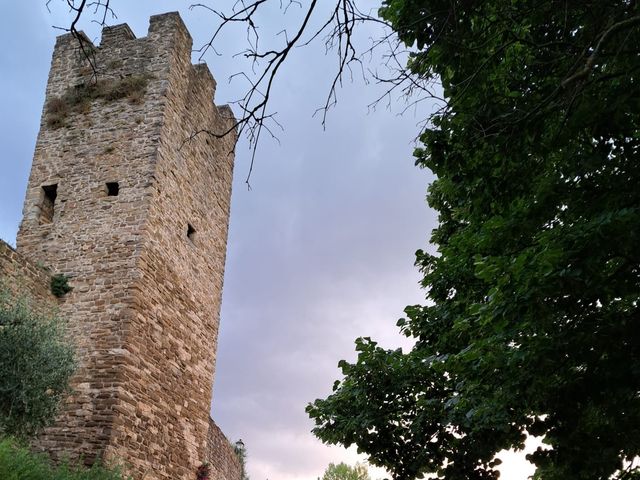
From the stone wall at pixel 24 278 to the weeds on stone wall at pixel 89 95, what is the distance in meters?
3.64

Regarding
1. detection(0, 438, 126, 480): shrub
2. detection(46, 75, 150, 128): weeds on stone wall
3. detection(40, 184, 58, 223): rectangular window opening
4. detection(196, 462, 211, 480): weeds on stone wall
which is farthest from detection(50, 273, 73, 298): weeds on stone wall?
detection(196, 462, 211, 480): weeds on stone wall

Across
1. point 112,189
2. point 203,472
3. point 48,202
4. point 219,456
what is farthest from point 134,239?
point 219,456

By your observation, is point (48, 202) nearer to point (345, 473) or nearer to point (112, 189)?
point (112, 189)

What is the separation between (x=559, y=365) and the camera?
217 inches

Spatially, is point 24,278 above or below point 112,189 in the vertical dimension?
below

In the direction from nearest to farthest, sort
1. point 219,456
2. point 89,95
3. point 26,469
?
point 26,469, point 89,95, point 219,456

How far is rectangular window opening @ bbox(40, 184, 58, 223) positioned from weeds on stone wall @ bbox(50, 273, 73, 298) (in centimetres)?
153

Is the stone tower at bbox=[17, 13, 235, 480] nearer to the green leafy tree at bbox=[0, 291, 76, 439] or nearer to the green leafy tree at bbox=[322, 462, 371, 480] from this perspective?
the green leafy tree at bbox=[0, 291, 76, 439]

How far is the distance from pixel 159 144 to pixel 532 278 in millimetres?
8526

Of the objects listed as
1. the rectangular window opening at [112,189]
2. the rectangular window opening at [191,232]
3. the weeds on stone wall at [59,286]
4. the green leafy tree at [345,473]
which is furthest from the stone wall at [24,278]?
the green leafy tree at [345,473]

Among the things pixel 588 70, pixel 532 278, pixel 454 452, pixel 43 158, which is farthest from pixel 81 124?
pixel 588 70

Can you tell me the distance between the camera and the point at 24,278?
1005 centimetres

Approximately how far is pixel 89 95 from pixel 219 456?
8.51 meters

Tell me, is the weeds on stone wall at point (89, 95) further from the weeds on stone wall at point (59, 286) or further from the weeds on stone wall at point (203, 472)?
the weeds on stone wall at point (203, 472)
